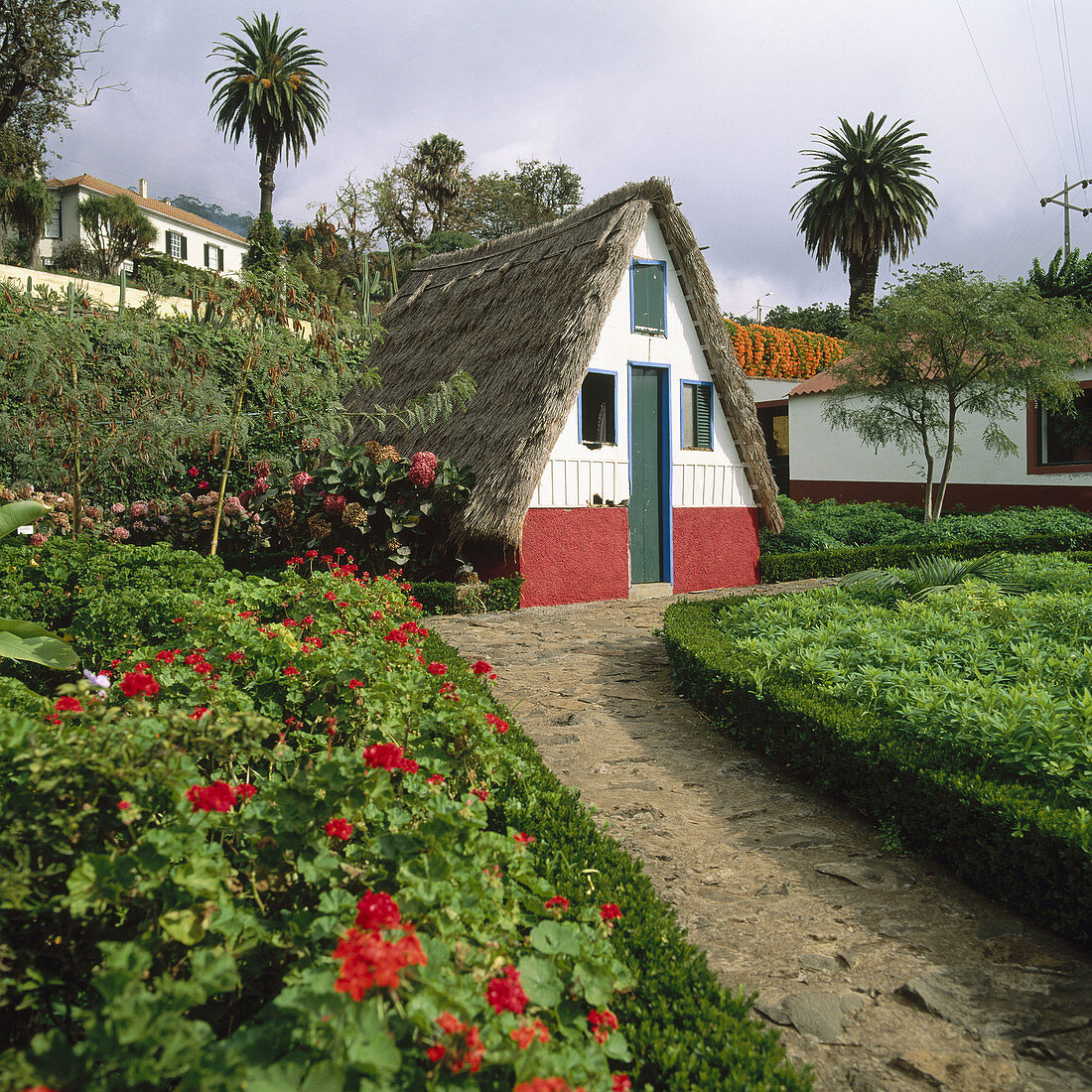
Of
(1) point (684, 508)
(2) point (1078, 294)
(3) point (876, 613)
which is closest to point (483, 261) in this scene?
(1) point (684, 508)

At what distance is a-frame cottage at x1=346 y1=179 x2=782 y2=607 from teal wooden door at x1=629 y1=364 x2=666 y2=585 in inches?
0.9

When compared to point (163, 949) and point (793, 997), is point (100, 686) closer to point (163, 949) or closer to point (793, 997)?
point (163, 949)

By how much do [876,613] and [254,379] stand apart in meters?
6.60

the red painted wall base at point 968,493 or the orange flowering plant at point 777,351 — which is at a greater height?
the orange flowering plant at point 777,351

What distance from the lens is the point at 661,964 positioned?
263 cm

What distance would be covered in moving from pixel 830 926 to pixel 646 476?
8930mm

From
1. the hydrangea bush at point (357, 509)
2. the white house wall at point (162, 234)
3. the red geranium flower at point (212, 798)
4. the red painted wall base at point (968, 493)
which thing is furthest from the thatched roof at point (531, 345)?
the white house wall at point (162, 234)

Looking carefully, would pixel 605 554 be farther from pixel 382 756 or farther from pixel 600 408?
pixel 382 756

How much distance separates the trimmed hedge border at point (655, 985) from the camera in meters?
2.19

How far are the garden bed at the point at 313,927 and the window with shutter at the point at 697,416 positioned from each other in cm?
950

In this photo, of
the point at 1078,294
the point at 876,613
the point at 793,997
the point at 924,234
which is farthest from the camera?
the point at 924,234

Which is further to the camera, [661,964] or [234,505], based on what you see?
[234,505]

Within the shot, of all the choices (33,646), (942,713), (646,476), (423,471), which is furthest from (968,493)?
(33,646)

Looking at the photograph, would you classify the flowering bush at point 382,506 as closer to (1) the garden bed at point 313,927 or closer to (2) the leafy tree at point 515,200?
(1) the garden bed at point 313,927
